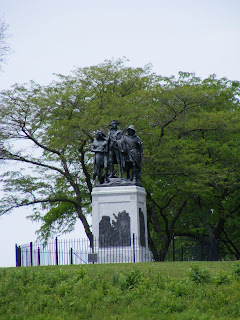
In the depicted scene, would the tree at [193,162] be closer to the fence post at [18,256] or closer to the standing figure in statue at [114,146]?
the standing figure in statue at [114,146]

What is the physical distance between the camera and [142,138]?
31.8 meters

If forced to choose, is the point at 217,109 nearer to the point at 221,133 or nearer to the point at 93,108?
the point at 221,133

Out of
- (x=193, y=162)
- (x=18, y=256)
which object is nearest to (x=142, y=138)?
(x=193, y=162)

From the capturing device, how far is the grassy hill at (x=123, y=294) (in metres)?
14.9

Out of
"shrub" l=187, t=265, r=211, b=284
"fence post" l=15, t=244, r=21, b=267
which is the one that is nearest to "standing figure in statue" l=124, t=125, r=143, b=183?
"fence post" l=15, t=244, r=21, b=267

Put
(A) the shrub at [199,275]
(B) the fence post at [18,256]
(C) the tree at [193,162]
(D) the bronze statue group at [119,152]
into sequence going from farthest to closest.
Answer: (C) the tree at [193,162] < (D) the bronze statue group at [119,152] < (B) the fence post at [18,256] < (A) the shrub at [199,275]

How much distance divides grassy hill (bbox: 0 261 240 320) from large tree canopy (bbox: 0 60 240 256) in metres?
14.1

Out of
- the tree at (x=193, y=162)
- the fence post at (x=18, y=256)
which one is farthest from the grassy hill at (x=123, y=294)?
the tree at (x=193, y=162)

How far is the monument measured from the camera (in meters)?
24.0

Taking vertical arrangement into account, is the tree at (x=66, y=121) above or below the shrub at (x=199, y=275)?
above

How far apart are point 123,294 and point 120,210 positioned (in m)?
8.63

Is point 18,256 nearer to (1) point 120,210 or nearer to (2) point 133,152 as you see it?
(1) point 120,210

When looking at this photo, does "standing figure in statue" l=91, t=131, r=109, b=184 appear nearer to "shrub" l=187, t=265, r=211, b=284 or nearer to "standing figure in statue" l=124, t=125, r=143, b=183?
"standing figure in statue" l=124, t=125, r=143, b=183

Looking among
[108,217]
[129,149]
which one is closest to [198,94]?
[129,149]
